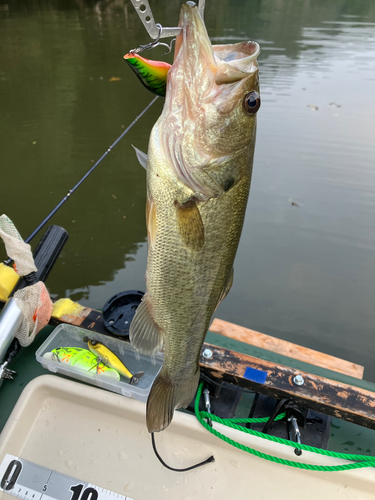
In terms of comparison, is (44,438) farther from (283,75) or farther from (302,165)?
(283,75)

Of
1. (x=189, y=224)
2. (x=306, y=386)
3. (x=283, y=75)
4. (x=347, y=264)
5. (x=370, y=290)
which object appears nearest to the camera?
(x=189, y=224)

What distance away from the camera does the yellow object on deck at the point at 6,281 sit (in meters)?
1.99

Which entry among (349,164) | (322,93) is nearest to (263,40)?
(322,93)

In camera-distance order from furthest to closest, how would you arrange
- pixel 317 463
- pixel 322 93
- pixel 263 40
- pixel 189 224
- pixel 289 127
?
pixel 263 40, pixel 322 93, pixel 289 127, pixel 317 463, pixel 189 224

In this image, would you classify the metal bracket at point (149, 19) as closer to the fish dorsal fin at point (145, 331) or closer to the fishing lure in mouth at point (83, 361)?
the fish dorsal fin at point (145, 331)

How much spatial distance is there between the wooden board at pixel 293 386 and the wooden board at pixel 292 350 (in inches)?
22.5

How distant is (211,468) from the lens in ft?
5.37

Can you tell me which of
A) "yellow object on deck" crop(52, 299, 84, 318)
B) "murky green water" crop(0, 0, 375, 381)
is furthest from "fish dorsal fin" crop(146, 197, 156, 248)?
"murky green water" crop(0, 0, 375, 381)

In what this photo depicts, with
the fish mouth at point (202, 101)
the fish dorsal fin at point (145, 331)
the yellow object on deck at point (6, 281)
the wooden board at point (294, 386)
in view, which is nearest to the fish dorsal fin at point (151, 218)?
the fish mouth at point (202, 101)

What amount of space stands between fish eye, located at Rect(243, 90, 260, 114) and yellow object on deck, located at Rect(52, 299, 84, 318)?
1.56 meters

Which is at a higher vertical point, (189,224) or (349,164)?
(189,224)

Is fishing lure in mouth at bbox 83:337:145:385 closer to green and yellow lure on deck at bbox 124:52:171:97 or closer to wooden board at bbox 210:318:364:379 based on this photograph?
wooden board at bbox 210:318:364:379

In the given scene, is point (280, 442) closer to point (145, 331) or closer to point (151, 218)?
point (145, 331)

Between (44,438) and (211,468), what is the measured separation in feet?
2.79
